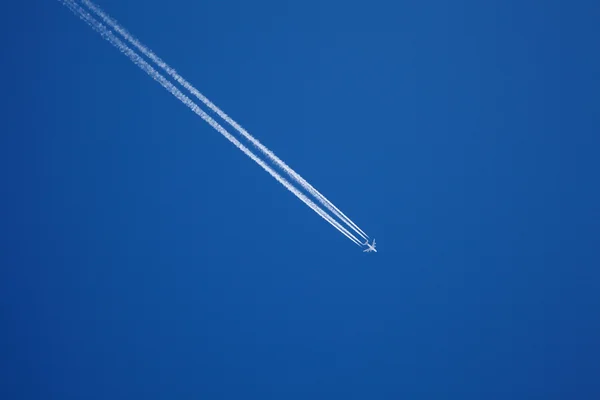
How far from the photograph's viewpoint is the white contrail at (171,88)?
177cm

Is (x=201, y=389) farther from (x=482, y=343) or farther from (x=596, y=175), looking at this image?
(x=596, y=175)

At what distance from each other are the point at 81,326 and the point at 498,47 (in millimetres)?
2298

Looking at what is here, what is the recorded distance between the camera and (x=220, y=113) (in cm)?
186

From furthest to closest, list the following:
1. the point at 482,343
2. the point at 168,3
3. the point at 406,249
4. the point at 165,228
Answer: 1. the point at 482,343
2. the point at 406,249
3. the point at 165,228
4. the point at 168,3

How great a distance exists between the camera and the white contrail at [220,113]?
1772 mm

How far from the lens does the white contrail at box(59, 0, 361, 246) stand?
1.77 meters

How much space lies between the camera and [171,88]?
6.00 ft

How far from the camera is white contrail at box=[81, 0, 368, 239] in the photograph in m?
1.77

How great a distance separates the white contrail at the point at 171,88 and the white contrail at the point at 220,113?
0.10 feet

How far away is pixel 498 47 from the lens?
1.98 m

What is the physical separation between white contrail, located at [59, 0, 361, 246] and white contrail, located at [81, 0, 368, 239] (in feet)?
0.10

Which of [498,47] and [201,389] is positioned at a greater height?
[498,47]

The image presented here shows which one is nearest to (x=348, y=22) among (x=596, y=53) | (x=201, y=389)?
(x=596, y=53)

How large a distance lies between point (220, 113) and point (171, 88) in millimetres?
227
